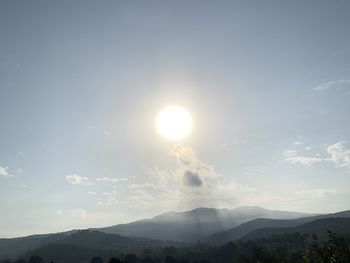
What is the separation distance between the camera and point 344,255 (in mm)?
37219

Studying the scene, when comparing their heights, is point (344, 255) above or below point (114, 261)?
below

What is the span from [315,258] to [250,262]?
→ 9554 millimetres

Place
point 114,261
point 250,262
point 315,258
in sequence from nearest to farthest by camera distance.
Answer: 1. point 315,258
2. point 250,262
3. point 114,261

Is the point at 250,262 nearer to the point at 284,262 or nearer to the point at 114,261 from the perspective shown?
the point at 284,262

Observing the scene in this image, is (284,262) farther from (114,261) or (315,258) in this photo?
(114,261)

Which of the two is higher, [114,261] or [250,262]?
[114,261]

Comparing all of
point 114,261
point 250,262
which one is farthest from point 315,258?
point 114,261

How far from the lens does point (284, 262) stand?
39.4 metres

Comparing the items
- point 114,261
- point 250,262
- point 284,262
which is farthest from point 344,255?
point 114,261

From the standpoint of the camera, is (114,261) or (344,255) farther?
(114,261)

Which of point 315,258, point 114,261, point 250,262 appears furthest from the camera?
point 114,261

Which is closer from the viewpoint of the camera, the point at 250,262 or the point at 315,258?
the point at 315,258

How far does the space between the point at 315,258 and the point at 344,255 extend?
2.92 metres

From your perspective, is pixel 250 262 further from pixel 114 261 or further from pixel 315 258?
pixel 114 261
